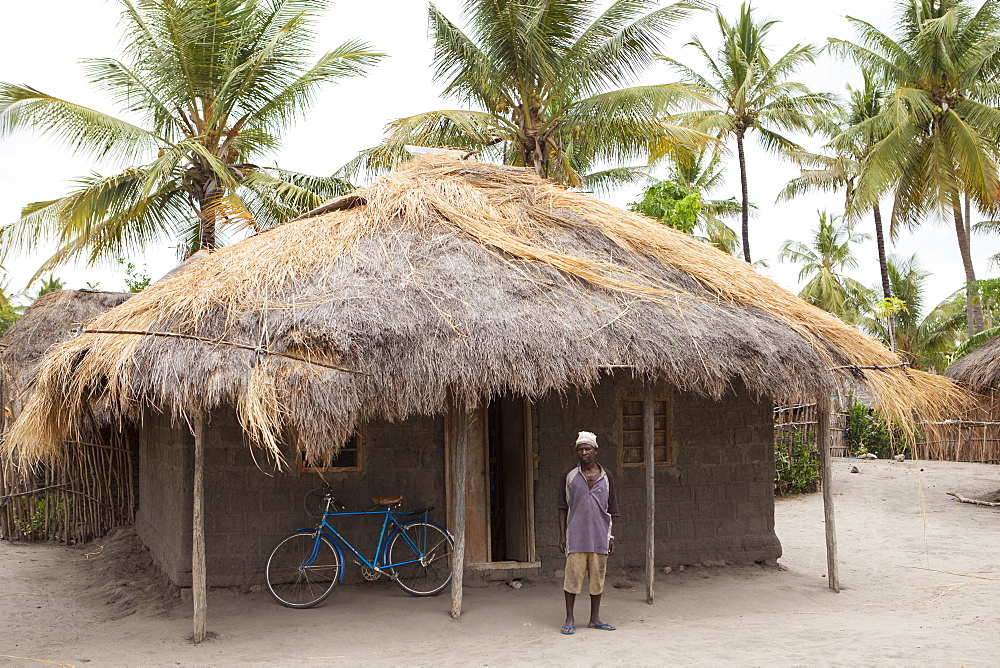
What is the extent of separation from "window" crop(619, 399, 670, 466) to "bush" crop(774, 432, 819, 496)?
7.28 metres

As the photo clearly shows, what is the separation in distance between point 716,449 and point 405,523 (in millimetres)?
3388

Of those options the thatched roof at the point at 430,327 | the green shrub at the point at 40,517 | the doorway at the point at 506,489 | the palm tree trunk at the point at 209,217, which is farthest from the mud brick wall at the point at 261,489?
the palm tree trunk at the point at 209,217

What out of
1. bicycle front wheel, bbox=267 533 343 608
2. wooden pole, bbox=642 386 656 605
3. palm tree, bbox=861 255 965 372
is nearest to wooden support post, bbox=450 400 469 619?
bicycle front wheel, bbox=267 533 343 608

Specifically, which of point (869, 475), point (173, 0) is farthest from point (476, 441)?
point (869, 475)

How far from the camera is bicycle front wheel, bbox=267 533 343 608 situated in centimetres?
805

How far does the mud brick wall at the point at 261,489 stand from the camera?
8188mm

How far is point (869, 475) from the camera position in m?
18.7

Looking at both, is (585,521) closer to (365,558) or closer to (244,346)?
(365,558)

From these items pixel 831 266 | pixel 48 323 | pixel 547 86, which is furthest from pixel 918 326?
pixel 48 323

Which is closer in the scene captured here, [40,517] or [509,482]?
[509,482]

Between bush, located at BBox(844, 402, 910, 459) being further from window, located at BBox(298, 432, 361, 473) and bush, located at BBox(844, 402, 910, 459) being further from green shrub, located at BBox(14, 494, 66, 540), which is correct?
green shrub, located at BBox(14, 494, 66, 540)

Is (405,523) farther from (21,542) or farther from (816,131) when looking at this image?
(816,131)

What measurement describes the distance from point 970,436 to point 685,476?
13.8m

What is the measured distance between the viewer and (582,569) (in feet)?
23.5
